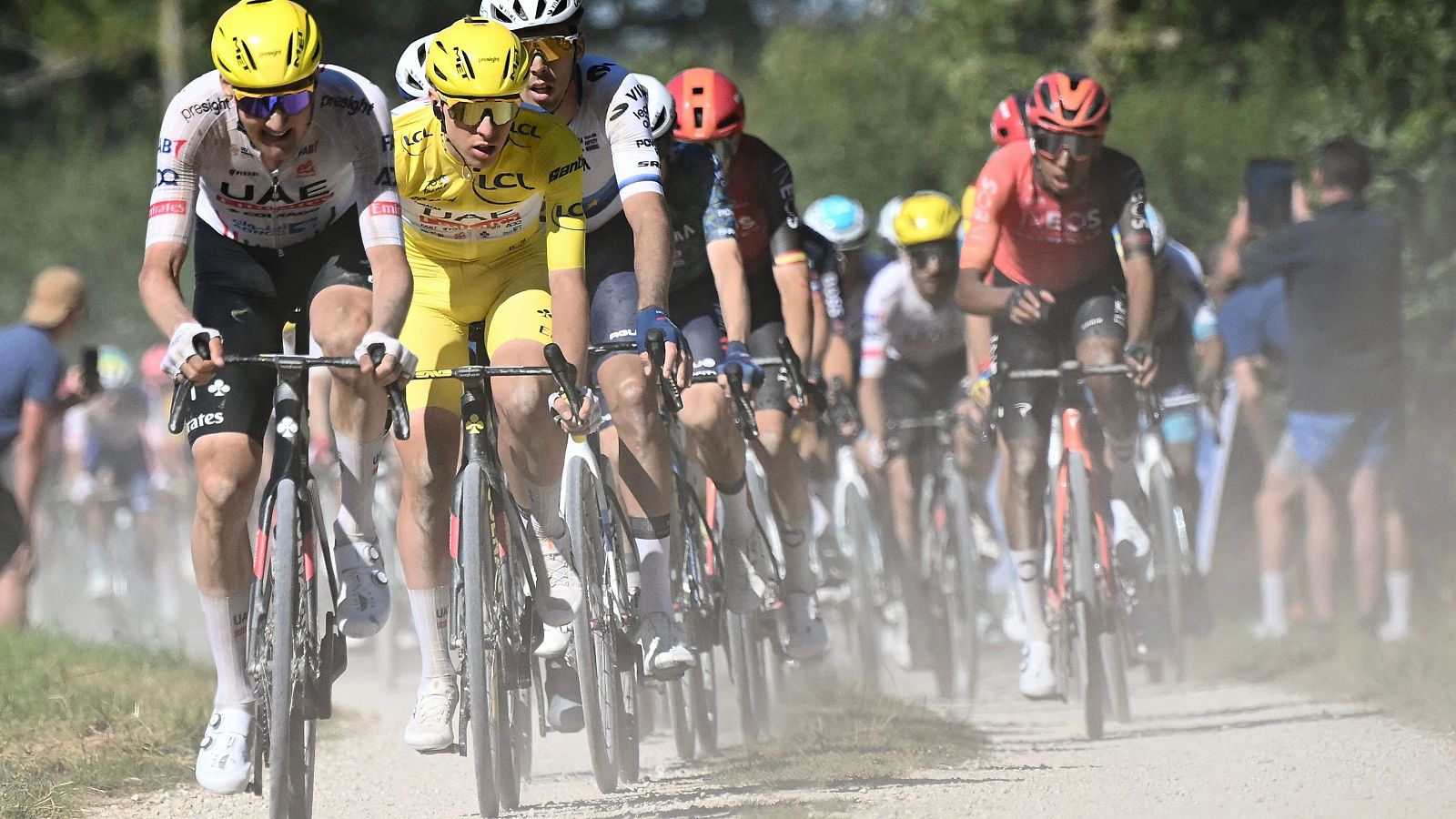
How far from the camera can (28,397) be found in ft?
37.4

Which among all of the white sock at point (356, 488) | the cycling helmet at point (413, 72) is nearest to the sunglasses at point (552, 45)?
the cycling helmet at point (413, 72)

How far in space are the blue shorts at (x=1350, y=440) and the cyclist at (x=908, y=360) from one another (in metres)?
1.90

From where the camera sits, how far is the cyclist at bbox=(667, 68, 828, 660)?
346 inches

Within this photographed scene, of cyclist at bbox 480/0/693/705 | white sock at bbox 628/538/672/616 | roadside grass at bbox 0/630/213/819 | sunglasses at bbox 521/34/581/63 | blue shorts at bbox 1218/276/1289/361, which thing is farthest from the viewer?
blue shorts at bbox 1218/276/1289/361

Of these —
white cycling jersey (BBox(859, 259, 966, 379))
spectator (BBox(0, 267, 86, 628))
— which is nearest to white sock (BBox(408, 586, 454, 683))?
spectator (BBox(0, 267, 86, 628))

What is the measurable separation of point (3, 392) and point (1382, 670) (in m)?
7.22

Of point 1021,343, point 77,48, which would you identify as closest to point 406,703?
point 1021,343

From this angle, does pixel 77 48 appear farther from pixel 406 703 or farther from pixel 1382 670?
pixel 1382 670

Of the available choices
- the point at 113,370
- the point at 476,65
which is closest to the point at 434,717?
the point at 476,65

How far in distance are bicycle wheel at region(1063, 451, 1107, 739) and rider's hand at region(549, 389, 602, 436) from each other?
2.39 m

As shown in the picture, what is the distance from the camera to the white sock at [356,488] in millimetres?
6633

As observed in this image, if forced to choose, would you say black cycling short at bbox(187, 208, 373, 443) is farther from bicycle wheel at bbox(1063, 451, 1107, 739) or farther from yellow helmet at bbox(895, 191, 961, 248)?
yellow helmet at bbox(895, 191, 961, 248)

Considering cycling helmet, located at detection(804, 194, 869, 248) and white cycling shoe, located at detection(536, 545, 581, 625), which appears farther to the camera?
cycling helmet, located at detection(804, 194, 869, 248)

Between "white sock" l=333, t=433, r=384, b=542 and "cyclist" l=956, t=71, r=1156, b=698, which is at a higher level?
"cyclist" l=956, t=71, r=1156, b=698
